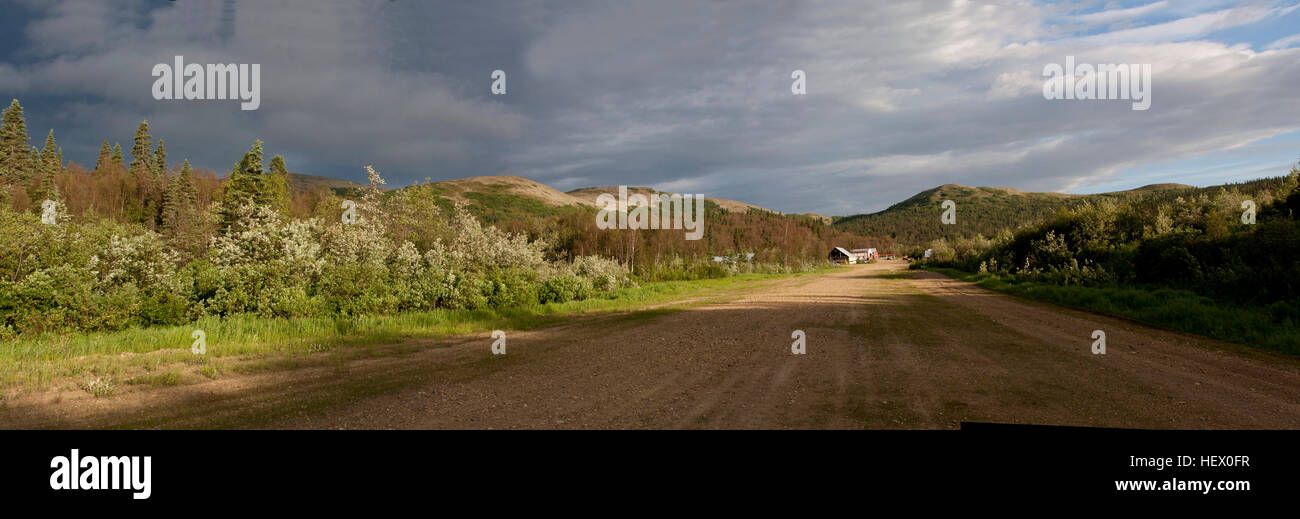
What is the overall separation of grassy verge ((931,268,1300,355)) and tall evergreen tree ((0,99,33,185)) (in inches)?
3975

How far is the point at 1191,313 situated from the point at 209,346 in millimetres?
21686

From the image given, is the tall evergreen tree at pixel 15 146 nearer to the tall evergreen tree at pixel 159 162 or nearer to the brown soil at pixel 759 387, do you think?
the tall evergreen tree at pixel 159 162

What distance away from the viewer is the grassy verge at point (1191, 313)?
34.5ft

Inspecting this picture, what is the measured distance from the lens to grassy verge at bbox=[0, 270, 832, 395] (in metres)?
7.61

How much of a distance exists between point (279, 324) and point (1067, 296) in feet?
80.2

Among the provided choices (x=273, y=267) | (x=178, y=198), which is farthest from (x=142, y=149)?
(x=273, y=267)

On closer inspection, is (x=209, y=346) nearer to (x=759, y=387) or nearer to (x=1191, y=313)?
(x=759, y=387)

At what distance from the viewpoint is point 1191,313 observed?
511 inches

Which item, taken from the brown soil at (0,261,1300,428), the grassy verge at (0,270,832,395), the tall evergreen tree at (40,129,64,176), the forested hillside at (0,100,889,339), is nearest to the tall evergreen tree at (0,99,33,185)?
the tall evergreen tree at (40,129,64,176)

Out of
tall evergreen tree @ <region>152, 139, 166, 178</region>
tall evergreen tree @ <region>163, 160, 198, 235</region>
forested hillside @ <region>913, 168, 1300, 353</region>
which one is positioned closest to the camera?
forested hillside @ <region>913, 168, 1300, 353</region>

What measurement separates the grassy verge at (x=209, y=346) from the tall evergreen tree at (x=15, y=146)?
8411 cm

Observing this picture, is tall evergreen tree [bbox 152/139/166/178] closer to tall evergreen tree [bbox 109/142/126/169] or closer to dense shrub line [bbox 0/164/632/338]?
tall evergreen tree [bbox 109/142/126/169]

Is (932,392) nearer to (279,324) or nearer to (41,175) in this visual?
(279,324)

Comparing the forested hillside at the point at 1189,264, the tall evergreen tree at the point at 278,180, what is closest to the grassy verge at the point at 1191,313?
the forested hillside at the point at 1189,264
